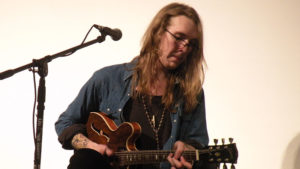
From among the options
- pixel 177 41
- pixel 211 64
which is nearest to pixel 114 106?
pixel 177 41

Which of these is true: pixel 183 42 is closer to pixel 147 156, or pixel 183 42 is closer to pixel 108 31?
pixel 108 31

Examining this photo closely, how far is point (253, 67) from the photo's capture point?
274cm

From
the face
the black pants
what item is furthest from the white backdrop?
the black pants

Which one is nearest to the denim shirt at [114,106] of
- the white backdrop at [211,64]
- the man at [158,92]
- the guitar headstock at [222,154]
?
the man at [158,92]

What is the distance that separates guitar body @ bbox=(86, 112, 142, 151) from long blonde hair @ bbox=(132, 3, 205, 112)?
0.89 ft

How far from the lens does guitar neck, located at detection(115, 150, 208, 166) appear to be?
69.7 inches

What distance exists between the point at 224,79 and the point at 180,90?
2.28 feet

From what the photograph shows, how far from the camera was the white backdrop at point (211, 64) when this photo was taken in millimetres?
2645

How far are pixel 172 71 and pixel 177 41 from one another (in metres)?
0.22

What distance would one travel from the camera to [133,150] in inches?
71.6

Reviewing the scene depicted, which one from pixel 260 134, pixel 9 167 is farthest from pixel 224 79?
pixel 9 167

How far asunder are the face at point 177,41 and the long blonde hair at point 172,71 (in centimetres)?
5

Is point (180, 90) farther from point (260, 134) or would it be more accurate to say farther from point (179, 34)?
point (260, 134)

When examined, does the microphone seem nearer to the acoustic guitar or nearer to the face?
the face
